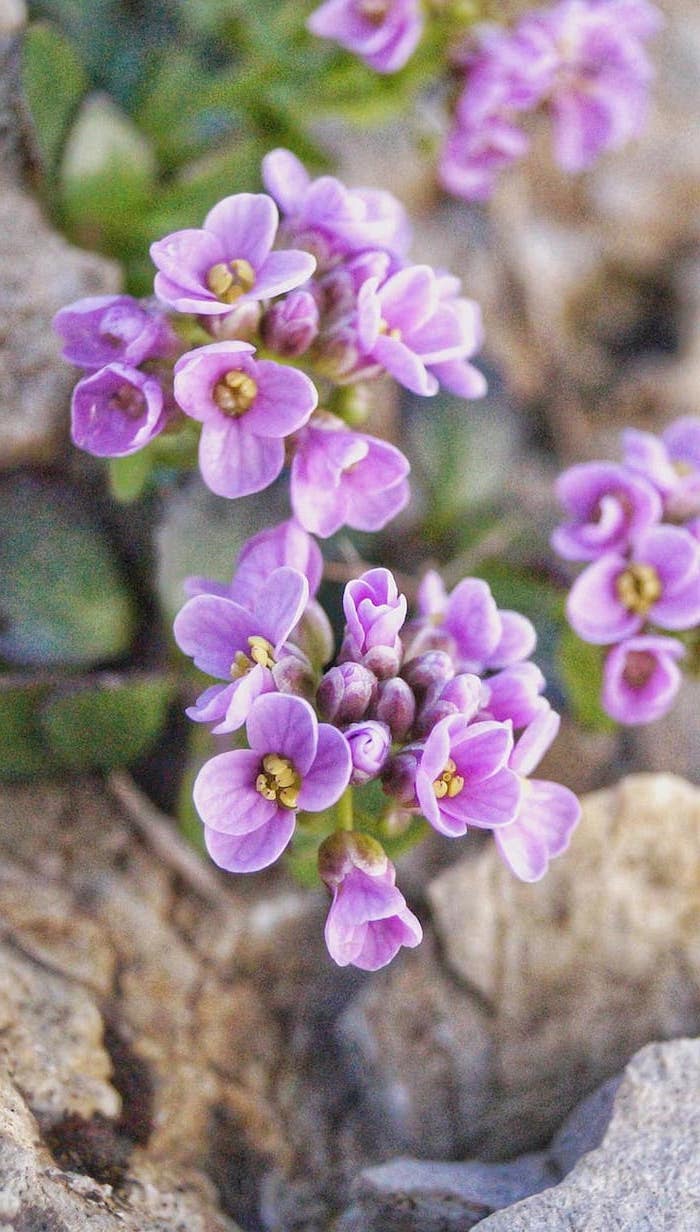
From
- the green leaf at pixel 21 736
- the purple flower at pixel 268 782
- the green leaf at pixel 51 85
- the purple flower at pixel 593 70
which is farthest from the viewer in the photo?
the purple flower at pixel 593 70

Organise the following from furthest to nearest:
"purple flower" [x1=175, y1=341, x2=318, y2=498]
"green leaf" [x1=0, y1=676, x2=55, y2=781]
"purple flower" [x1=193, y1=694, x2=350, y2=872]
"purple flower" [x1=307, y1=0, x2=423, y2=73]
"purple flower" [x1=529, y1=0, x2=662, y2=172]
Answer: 1. "purple flower" [x1=529, y1=0, x2=662, y2=172]
2. "purple flower" [x1=307, y1=0, x2=423, y2=73]
3. "green leaf" [x1=0, y1=676, x2=55, y2=781]
4. "purple flower" [x1=175, y1=341, x2=318, y2=498]
5. "purple flower" [x1=193, y1=694, x2=350, y2=872]

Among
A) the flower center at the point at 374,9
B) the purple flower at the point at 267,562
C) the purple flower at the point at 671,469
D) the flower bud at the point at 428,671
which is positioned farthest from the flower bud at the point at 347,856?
the flower center at the point at 374,9

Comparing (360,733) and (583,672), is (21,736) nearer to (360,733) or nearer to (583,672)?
(360,733)

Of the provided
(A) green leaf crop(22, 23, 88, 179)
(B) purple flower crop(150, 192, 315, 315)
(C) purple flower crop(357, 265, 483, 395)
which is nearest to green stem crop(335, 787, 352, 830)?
(C) purple flower crop(357, 265, 483, 395)

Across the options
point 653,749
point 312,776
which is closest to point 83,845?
point 312,776

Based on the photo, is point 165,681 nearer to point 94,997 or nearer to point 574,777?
point 94,997

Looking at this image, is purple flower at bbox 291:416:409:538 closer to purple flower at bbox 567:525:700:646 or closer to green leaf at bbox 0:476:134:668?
purple flower at bbox 567:525:700:646

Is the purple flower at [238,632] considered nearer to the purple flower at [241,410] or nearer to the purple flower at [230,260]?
the purple flower at [241,410]
